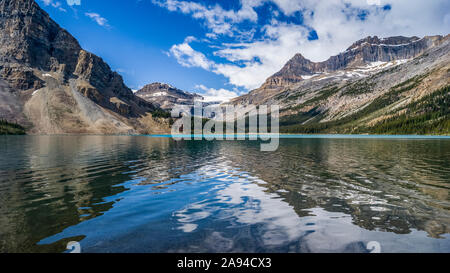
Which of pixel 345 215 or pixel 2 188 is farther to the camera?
pixel 2 188

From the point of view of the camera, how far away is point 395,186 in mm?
23141

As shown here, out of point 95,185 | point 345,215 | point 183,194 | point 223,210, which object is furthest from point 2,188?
point 345,215

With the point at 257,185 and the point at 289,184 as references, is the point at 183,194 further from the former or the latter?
the point at 289,184

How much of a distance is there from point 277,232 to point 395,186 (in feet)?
58.9

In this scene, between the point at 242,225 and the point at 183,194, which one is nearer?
the point at 242,225

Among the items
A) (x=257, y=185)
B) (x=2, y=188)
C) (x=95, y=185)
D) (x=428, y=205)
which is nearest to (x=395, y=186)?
(x=428, y=205)

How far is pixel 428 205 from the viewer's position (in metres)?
16.9

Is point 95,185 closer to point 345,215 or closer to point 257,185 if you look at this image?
point 257,185
